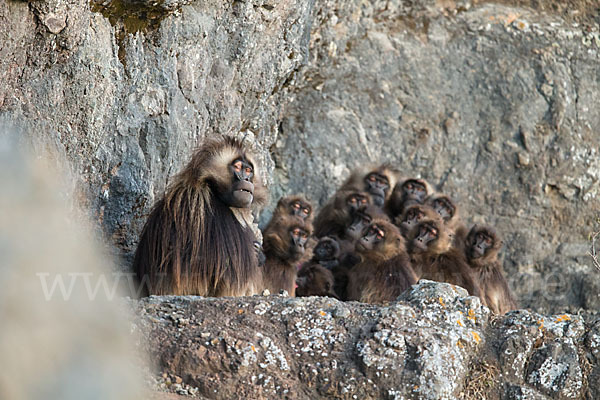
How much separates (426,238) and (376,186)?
1446 millimetres

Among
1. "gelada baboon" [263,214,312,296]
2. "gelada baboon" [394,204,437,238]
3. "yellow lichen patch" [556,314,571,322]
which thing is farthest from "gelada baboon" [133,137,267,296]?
"gelada baboon" [394,204,437,238]

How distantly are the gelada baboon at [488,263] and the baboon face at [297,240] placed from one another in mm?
2178

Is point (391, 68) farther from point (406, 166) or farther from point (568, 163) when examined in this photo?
point (568, 163)

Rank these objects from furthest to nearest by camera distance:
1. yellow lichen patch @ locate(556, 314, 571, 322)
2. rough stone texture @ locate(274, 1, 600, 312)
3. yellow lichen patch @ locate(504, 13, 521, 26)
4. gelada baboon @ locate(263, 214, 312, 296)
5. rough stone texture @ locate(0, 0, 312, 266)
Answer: yellow lichen patch @ locate(504, 13, 521, 26) → rough stone texture @ locate(274, 1, 600, 312) → gelada baboon @ locate(263, 214, 312, 296) → yellow lichen patch @ locate(556, 314, 571, 322) → rough stone texture @ locate(0, 0, 312, 266)

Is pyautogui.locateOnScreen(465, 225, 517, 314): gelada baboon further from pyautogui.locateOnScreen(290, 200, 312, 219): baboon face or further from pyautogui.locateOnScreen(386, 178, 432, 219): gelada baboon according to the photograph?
pyautogui.locateOnScreen(290, 200, 312, 219): baboon face

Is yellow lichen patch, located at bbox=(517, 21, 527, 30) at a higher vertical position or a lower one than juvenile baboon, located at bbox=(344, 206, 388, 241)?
higher

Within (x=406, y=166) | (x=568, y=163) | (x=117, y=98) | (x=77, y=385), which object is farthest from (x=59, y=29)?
(x=568, y=163)

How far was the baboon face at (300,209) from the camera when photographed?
10.2 m

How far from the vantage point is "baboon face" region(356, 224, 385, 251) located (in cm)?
973

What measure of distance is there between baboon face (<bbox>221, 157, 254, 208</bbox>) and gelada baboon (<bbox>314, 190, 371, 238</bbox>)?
3085mm

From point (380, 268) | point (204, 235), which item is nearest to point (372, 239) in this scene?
point (380, 268)

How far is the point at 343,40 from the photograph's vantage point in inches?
458

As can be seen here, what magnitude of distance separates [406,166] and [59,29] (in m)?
6.40

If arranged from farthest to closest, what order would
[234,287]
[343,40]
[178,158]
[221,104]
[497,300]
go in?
[343,40] < [497,300] < [221,104] < [178,158] < [234,287]
